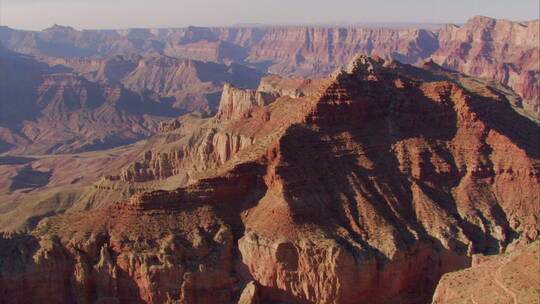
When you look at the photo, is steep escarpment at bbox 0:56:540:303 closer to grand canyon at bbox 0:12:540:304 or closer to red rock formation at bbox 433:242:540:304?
grand canyon at bbox 0:12:540:304

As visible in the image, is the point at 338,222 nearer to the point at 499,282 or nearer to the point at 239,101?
the point at 499,282

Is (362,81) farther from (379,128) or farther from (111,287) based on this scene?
(111,287)

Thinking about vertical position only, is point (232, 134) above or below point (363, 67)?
below

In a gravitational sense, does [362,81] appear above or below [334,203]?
above

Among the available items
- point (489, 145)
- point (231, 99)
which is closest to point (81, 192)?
point (231, 99)

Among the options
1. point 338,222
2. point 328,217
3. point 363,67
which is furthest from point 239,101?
point 338,222

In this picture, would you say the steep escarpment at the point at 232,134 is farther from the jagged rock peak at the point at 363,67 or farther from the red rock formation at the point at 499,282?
the red rock formation at the point at 499,282

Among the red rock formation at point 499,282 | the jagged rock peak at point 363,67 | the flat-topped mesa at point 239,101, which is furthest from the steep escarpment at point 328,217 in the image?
the flat-topped mesa at point 239,101
